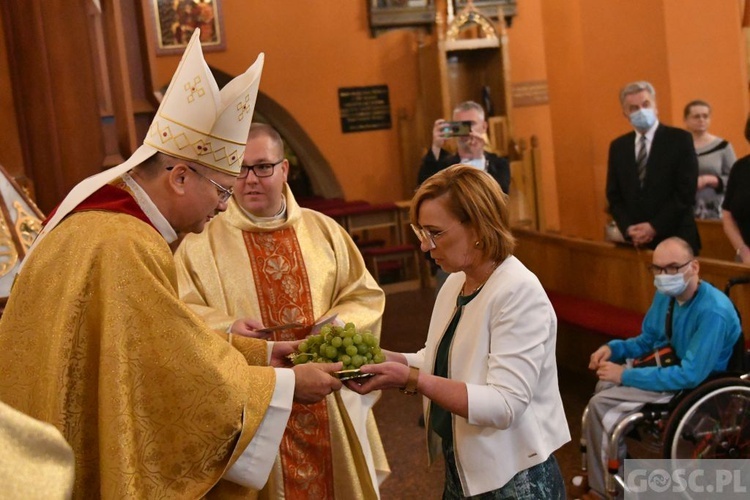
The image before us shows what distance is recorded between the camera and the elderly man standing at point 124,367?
2150mm

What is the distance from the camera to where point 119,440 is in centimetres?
212

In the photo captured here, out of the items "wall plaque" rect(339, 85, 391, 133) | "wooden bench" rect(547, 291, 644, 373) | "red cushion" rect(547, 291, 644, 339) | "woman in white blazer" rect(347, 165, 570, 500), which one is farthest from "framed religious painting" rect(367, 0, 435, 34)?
"woman in white blazer" rect(347, 165, 570, 500)

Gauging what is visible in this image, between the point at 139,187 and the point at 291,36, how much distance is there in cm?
903

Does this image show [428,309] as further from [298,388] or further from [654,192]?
[298,388]

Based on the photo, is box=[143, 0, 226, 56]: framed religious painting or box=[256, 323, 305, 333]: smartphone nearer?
box=[256, 323, 305, 333]: smartphone

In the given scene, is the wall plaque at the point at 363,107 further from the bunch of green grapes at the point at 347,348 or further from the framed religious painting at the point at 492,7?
the bunch of green grapes at the point at 347,348

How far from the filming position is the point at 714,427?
399cm

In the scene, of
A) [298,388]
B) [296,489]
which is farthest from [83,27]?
[298,388]

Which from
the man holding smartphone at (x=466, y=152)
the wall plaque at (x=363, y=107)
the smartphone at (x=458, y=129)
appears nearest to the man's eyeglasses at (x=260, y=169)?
the man holding smartphone at (x=466, y=152)

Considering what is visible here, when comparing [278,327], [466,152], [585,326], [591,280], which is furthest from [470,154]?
[278,327]

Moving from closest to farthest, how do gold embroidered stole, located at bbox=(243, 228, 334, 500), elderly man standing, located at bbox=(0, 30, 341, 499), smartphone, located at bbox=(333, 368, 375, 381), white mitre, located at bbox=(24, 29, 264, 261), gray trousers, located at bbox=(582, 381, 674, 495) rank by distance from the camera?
elderly man standing, located at bbox=(0, 30, 341, 499), white mitre, located at bbox=(24, 29, 264, 261), smartphone, located at bbox=(333, 368, 375, 381), gold embroidered stole, located at bbox=(243, 228, 334, 500), gray trousers, located at bbox=(582, 381, 674, 495)

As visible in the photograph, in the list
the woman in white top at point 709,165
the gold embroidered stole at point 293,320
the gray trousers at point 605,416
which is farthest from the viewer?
the woman in white top at point 709,165

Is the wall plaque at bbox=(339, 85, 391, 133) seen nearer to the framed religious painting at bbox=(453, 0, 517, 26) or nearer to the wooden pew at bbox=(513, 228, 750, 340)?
the framed religious painting at bbox=(453, 0, 517, 26)

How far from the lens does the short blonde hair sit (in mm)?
2506
